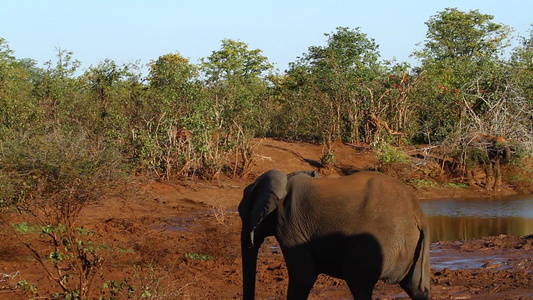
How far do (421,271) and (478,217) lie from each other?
10.6 m

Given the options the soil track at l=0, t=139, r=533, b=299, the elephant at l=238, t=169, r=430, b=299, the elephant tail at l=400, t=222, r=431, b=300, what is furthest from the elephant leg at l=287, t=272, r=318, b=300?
the soil track at l=0, t=139, r=533, b=299

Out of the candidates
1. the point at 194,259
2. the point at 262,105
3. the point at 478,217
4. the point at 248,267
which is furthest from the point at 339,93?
the point at 248,267

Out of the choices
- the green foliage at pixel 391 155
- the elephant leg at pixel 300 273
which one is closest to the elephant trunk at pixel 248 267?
the elephant leg at pixel 300 273

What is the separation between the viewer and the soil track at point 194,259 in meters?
8.55

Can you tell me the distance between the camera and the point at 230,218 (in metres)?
15.3

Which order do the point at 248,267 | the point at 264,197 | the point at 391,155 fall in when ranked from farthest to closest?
1. the point at 391,155
2. the point at 248,267
3. the point at 264,197

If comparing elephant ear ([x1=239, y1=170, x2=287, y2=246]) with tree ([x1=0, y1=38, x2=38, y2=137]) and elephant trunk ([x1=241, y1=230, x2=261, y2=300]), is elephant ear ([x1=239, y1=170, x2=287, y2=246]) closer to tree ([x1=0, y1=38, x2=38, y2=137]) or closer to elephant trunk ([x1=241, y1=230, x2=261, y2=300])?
elephant trunk ([x1=241, y1=230, x2=261, y2=300])

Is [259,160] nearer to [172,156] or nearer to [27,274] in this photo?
[172,156]

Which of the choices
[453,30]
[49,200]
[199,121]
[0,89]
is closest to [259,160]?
[199,121]

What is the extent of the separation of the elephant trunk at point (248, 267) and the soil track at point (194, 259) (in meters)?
0.82

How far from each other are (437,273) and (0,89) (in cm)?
1309

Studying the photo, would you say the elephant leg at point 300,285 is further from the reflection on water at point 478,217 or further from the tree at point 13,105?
the tree at point 13,105

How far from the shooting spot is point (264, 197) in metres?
6.91

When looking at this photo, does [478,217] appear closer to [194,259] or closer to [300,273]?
[194,259]
